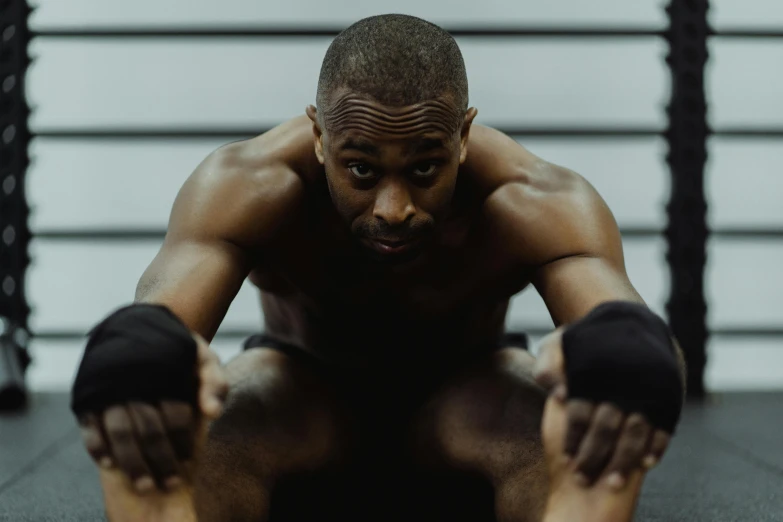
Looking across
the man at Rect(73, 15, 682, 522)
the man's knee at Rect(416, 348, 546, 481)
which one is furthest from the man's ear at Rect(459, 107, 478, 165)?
the man's knee at Rect(416, 348, 546, 481)

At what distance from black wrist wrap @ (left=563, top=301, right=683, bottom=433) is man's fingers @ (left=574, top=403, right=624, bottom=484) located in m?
0.01

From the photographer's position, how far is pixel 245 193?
1.47 metres

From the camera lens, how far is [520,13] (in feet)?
11.2

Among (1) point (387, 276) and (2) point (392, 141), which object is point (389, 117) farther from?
(1) point (387, 276)

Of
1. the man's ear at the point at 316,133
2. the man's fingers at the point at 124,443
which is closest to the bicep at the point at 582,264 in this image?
the man's ear at the point at 316,133

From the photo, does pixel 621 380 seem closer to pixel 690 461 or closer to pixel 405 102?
pixel 405 102

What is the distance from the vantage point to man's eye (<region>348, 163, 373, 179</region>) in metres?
1.33

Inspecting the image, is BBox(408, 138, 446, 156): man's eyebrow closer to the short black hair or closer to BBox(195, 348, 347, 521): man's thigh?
the short black hair

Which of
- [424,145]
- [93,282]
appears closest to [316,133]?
[424,145]

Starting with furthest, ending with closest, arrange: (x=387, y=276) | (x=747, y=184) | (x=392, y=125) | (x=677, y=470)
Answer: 1. (x=747, y=184)
2. (x=677, y=470)
3. (x=387, y=276)
4. (x=392, y=125)

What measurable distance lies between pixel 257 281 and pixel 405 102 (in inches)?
22.8

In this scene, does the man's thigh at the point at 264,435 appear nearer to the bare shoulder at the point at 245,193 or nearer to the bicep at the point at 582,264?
the bare shoulder at the point at 245,193

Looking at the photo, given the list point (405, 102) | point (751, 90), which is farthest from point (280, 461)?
point (751, 90)

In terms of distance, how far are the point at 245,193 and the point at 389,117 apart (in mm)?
318
